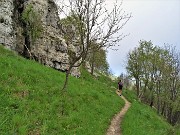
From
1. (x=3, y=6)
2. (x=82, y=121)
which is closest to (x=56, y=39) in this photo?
(x=3, y=6)

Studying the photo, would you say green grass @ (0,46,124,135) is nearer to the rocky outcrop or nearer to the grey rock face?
the grey rock face

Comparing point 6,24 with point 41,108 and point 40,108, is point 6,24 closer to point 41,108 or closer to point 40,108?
point 41,108

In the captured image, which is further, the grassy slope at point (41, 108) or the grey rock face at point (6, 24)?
the grey rock face at point (6, 24)

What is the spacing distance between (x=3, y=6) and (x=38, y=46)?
879 cm

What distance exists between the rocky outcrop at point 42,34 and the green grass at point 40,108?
1478cm

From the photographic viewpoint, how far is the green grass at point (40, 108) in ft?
51.8

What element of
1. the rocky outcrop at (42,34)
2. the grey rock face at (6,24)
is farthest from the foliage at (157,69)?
the grey rock face at (6,24)

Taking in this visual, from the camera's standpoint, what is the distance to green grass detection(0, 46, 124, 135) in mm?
15797

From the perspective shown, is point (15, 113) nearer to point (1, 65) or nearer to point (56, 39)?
point (1, 65)

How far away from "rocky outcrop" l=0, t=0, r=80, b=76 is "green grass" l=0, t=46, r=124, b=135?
1478 centimetres

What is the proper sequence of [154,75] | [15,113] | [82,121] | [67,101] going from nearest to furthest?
[15,113], [82,121], [67,101], [154,75]

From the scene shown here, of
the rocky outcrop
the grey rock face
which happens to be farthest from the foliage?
the grey rock face

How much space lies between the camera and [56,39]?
46.7 meters

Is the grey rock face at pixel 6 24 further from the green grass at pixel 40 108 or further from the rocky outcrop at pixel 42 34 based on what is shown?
the green grass at pixel 40 108
